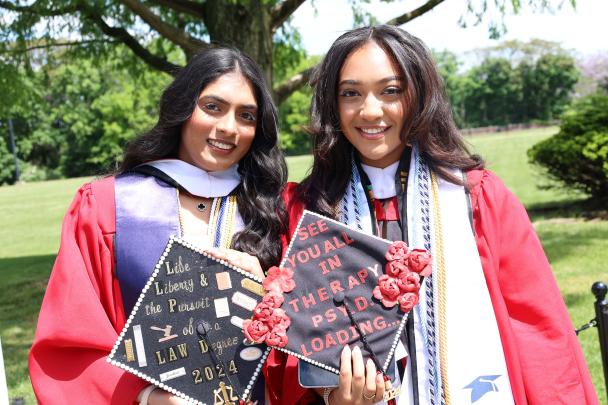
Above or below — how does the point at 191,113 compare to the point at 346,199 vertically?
above

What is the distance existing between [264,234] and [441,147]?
74 centimetres

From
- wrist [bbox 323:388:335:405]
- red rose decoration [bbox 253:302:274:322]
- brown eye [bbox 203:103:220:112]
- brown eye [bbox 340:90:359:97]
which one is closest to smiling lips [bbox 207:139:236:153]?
brown eye [bbox 203:103:220:112]

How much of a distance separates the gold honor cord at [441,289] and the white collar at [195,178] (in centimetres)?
80

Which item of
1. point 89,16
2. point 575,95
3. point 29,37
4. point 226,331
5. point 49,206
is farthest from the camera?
point 575,95

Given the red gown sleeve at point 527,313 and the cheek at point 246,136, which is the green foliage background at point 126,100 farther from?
the red gown sleeve at point 527,313

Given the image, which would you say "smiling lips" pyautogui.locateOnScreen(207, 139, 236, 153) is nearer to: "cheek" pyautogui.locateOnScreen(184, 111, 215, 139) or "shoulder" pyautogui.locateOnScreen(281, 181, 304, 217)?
"cheek" pyautogui.locateOnScreen(184, 111, 215, 139)

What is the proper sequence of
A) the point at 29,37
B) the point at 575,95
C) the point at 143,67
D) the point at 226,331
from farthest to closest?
1. the point at 575,95
2. the point at 143,67
3. the point at 29,37
4. the point at 226,331

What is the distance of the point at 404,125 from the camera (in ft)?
8.13

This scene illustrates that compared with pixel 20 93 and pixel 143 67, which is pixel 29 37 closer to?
pixel 20 93

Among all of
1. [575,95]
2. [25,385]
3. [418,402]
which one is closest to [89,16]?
[25,385]

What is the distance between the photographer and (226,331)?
7.13 ft

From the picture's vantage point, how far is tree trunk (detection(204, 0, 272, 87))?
255 inches

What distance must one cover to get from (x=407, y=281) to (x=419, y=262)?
7cm

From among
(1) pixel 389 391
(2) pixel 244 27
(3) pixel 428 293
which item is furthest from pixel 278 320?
(2) pixel 244 27
